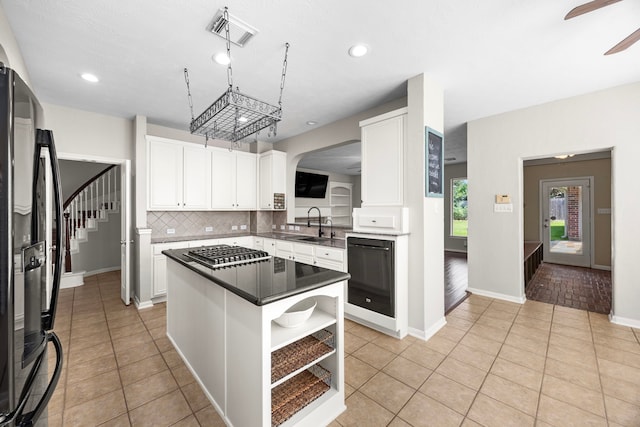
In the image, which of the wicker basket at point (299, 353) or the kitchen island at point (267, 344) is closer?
the kitchen island at point (267, 344)

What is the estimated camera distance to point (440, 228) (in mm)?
2961

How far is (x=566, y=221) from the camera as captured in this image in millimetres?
5855

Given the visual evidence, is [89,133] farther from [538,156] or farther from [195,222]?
[538,156]

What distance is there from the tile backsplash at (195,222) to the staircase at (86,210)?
1.93 meters

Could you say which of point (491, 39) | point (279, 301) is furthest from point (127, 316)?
point (491, 39)

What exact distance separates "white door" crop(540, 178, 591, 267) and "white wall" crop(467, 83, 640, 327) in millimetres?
3399

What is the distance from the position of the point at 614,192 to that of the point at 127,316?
5795 millimetres

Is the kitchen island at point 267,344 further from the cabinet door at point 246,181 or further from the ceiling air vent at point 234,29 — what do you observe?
the cabinet door at point 246,181

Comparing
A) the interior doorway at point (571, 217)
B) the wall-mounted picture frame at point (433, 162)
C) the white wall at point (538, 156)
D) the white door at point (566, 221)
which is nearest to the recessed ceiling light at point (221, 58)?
the wall-mounted picture frame at point (433, 162)

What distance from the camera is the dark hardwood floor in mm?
3718

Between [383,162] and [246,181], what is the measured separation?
2.65 metres

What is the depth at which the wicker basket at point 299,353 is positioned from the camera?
144cm

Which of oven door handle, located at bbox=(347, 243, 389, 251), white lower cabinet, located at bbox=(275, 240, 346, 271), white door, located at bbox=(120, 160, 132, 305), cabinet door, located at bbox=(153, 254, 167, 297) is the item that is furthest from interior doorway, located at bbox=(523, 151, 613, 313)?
white door, located at bbox=(120, 160, 132, 305)

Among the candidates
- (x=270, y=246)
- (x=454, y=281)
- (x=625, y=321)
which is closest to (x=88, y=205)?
(x=270, y=246)
